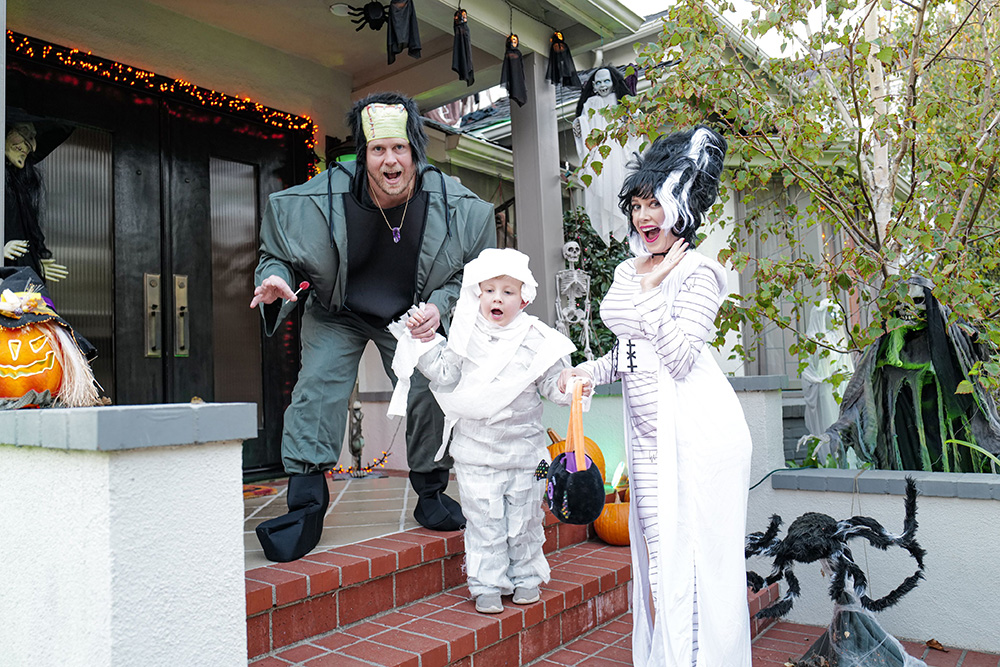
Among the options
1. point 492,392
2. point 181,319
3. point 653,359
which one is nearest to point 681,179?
point 653,359

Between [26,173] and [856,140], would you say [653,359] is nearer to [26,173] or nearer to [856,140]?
[856,140]

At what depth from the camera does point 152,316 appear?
4664mm

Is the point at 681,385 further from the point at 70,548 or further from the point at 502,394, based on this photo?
the point at 70,548

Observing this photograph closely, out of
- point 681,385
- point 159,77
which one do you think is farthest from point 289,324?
point 681,385

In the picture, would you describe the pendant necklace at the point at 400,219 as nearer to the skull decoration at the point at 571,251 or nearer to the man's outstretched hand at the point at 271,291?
the man's outstretched hand at the point at 271,291

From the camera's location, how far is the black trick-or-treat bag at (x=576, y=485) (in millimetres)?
2453

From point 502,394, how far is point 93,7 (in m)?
3.63

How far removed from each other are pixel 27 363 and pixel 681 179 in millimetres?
2102

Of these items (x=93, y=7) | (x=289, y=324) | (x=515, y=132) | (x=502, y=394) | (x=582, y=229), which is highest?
(x=93, y=7)

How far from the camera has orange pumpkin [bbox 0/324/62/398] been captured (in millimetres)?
2166

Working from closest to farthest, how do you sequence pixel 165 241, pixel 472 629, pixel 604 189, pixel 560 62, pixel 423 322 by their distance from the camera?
pixel 472 629, pixel 423 322, pixel 165 241, pixel 560 62, pixel 604 189

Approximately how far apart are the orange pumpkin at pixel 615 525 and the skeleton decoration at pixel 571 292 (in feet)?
4.63

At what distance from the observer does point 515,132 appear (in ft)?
17.5

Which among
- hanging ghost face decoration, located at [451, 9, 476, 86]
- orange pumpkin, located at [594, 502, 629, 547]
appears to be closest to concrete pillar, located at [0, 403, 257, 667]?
orange pumpkin, located at [594, 502, 629, 547]
